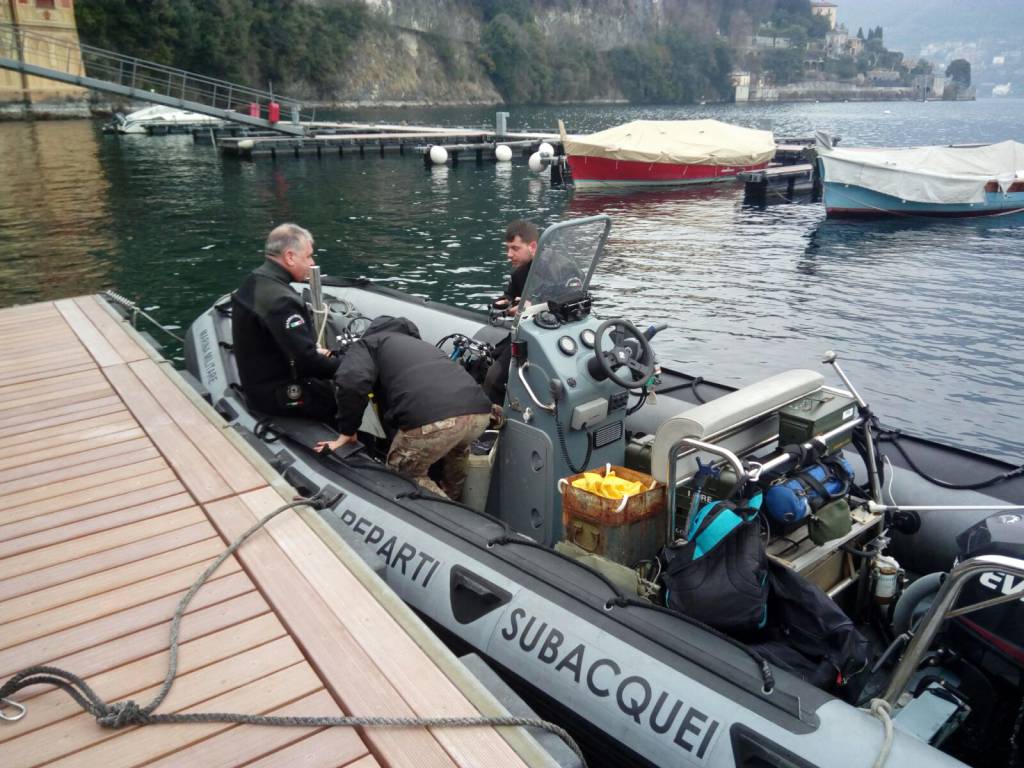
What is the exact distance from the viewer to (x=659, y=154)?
26.8 metres

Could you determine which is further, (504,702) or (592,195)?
(592,195)

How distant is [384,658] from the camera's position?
8.70ft

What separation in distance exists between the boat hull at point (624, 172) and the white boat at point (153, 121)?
24.8 meters

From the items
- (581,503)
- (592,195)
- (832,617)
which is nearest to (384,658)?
(581,503)

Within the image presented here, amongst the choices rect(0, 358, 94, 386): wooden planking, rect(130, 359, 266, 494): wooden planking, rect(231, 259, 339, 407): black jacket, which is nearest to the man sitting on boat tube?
rect(231, 259, 339, 407): black jacket

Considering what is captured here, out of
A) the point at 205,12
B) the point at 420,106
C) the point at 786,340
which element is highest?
the point at 205,12

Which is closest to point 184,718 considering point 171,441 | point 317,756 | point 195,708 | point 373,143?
point 195,708

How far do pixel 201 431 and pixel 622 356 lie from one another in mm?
2529

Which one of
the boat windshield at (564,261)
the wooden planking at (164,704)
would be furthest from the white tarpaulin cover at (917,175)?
the wooden planking at (164,704)

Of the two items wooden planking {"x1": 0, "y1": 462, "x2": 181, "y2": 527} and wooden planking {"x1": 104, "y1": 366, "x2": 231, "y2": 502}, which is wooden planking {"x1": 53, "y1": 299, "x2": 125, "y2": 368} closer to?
wooden planking {"x1": 104, "y1": 366, "x2": 231, "y2": 502}

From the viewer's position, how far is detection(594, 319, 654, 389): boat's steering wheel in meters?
4.40

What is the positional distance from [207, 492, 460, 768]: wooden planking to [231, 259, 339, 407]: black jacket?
178cm

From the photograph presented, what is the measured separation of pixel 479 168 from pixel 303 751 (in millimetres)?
32822

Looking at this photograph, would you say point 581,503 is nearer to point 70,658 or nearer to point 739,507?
point 739,507
